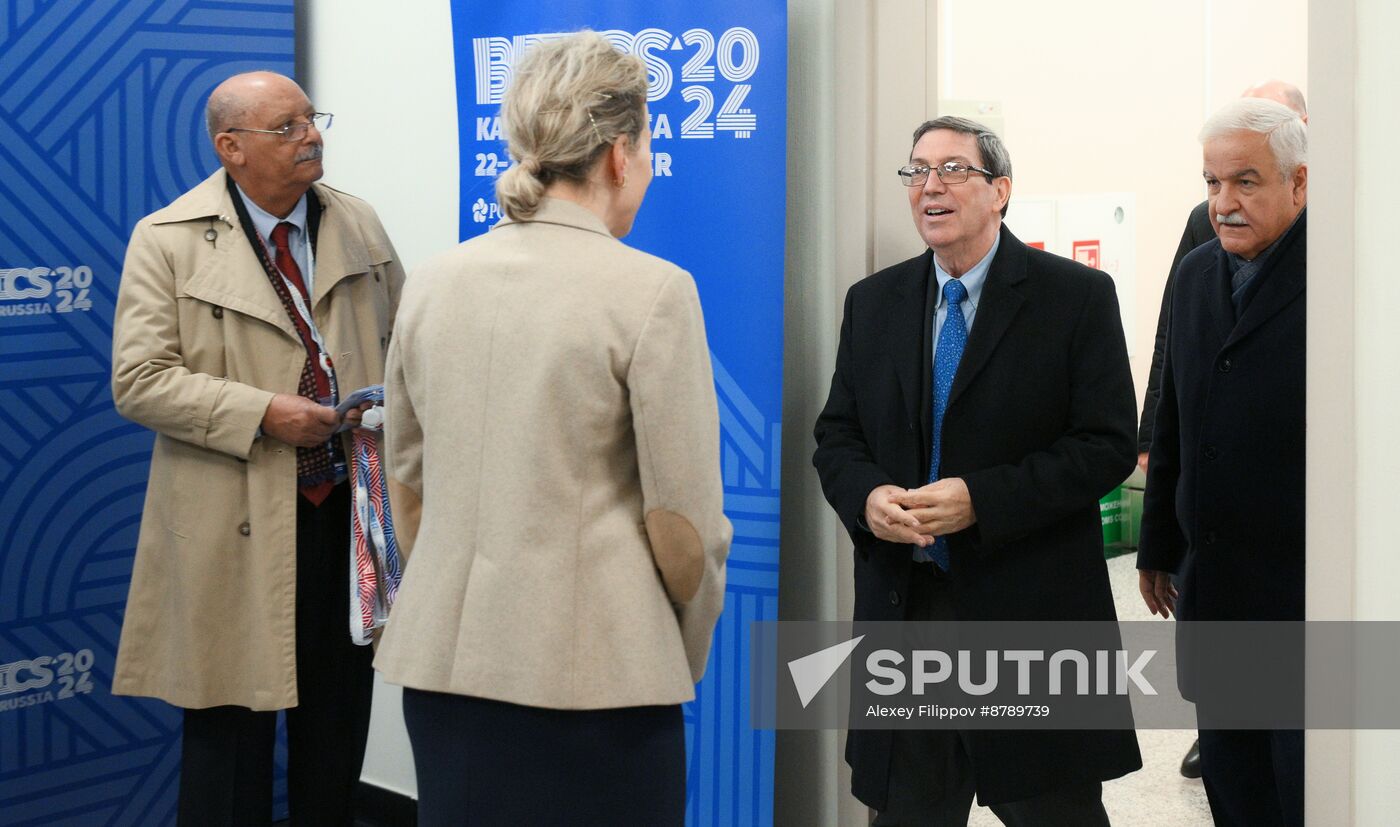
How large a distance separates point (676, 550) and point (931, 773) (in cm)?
95

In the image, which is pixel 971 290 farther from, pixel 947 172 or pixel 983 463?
pixel 983 463

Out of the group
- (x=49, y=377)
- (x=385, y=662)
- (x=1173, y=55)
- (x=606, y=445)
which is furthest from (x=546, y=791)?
(x=1173, y=55)

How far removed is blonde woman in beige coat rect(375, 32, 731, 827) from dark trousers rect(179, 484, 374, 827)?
104cm

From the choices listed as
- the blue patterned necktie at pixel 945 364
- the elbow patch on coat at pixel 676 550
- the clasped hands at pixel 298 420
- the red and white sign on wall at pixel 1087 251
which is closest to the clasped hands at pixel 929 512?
the blue patterned necktie at pixel 945 364

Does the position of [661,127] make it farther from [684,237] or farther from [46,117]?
[46,117]

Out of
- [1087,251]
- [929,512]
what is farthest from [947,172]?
[1087,251]

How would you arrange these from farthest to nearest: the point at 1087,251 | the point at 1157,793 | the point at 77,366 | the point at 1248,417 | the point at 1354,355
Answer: the point at 1087,251 → the point at 1157,793 → the point at 77,366 → the point at 1248,417 → the point at 1354,355

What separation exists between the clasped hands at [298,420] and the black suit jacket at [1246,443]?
1.60 metres

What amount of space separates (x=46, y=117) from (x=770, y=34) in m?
1.85

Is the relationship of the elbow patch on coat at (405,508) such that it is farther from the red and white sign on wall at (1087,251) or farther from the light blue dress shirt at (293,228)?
the red and white sign on wall at (1087,251)

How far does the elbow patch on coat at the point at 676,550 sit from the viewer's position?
171 cm

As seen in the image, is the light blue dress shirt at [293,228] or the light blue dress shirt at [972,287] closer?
the light blue dress shirt at [972,287]

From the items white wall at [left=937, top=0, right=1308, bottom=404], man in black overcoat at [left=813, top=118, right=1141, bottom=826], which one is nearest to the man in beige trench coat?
man in black overcoat at [left=813, top=118, right=1141, bottom=826]

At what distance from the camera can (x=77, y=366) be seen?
3301 millimetres
